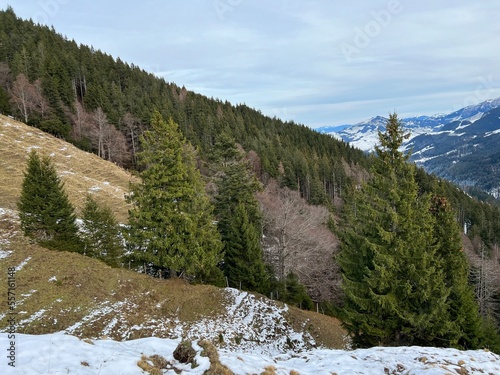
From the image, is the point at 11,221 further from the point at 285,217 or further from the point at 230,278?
the point at 285,217

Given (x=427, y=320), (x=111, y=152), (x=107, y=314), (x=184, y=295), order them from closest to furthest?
(x=427, y=320) → (x=107, y=314) → (x=184, y=295) → (x=111, y=152)

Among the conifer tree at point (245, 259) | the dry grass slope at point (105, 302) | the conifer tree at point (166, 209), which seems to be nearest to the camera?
the dry grass slope at point (105, 302)

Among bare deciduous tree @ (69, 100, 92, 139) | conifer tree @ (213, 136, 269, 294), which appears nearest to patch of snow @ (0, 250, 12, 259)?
conifer tree @ (213, 136, 269, 294)

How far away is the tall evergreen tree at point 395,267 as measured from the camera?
14.9 meters

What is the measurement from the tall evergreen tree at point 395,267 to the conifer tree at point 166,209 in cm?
1050

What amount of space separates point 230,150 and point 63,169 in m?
25.1

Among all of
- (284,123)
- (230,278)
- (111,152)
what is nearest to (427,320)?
(230,278)

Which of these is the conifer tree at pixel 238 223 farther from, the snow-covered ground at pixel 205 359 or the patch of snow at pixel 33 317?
the patch of snow at pixel 33 317

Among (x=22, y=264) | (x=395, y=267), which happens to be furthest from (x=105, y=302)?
(x=395, y=267)

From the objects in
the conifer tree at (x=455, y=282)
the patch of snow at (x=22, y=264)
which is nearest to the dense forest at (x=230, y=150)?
the conifer tree at (x=455, y=282)

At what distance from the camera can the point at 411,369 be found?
10133 mm

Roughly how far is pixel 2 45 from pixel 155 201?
90031 millimetres

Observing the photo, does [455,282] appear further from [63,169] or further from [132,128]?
[132,128]

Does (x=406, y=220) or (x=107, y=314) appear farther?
(x=107, y=314)
